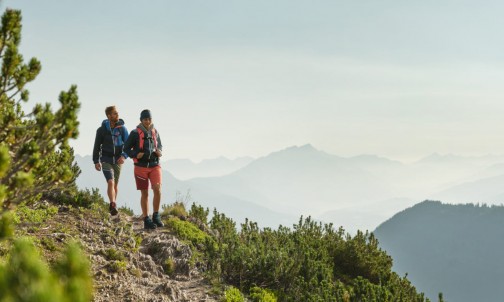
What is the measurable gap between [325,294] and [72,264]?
6.21 m

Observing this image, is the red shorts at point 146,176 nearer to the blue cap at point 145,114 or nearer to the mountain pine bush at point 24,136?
the blue cap at point 145,114

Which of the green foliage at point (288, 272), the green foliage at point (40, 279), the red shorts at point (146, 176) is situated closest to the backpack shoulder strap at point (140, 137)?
the red shorts at point (146, 176)

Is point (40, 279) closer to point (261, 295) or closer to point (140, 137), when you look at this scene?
point (261, 295)

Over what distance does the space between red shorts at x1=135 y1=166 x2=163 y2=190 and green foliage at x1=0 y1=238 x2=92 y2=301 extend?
25.6 ft

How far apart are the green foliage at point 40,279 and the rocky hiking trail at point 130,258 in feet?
15.7

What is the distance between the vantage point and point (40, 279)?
6.14 ft

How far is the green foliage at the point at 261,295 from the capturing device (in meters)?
7.65

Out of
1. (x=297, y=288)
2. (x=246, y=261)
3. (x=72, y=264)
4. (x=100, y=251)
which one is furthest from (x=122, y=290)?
(x=72, y=264)

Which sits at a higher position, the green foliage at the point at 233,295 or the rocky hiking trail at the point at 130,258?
the rocky hiking trail at the point at 130,258

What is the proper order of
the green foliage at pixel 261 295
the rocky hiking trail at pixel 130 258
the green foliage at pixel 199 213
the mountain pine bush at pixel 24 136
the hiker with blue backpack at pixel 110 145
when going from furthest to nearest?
the green foliage at pixel 199 213, the hiker with blue backpack at pixel 110 145, the green foliage at pixel 261 295, the rocky hiking trail at pixel 130 258, the mountain pine bush at pixel 24 136

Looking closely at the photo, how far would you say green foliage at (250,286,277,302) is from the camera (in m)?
7.65

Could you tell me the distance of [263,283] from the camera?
8555 millimetres

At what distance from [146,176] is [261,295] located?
411 cm

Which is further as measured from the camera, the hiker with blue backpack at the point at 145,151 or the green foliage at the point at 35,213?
the hiker with blue backpack at the point at 145,151
